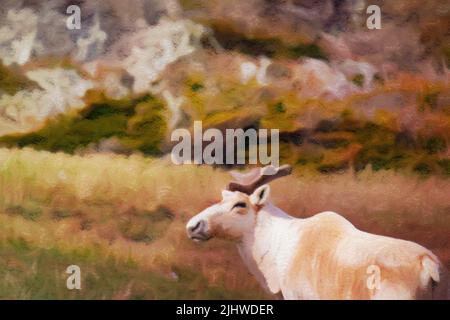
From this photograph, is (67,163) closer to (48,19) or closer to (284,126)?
(48,19)

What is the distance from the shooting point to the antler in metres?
4.15

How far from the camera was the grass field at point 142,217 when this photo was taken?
4164 millimetres

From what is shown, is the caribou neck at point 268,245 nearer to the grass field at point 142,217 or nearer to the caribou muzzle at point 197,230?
the grass field at point 142,217

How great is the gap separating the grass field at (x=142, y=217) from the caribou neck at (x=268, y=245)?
71mm

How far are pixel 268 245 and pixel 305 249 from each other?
20cm

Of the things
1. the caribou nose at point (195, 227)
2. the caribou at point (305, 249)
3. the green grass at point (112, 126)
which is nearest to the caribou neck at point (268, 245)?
the caribou at point (305, 249)

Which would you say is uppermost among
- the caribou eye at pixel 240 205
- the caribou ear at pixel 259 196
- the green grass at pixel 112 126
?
the green grass at pixel 112 126

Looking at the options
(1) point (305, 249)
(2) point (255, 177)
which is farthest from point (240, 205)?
(1) point (305, 249)

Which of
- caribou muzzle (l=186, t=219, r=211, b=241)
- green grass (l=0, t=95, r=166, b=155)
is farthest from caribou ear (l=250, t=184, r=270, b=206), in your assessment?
green grass (l=0, t=95, r=166, b=155)

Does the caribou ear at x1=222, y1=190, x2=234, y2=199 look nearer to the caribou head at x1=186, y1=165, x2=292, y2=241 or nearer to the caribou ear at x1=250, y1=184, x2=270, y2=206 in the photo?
the caribou head at x1=186, y1=165, x2=292, y2=241

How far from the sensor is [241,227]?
4.11 metres

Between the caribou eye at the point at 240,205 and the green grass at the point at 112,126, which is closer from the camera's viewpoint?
the caribou eye at the point at 240,205
